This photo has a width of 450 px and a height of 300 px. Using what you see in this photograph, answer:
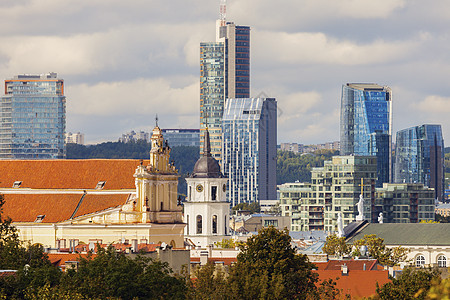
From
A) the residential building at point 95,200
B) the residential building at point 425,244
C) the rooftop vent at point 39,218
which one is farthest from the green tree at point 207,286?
the residential building at point 425,244

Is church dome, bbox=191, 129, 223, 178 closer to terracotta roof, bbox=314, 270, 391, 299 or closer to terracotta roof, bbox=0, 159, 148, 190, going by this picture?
terracotta roof, bbox=0, 159, 148, 190

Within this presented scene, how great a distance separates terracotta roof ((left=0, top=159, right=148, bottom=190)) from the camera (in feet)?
474

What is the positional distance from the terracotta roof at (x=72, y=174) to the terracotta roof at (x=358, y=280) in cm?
3980

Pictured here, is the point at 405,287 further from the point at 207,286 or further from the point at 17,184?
the point at 17,184

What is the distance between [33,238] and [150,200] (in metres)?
11.8

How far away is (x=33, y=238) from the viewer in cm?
13762

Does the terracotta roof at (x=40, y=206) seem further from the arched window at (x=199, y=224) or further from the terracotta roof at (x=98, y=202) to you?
the arched window at (x=199, y=224)

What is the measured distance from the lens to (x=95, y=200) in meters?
143

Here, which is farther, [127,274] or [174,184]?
[174,184]

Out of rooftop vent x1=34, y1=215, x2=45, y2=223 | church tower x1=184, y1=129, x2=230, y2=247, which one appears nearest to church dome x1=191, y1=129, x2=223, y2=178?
church tower x1=184, y1=129, x2=230, y2=247

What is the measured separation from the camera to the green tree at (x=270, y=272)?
275 feet

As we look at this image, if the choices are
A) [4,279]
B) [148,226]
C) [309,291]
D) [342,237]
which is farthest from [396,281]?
[342,237]

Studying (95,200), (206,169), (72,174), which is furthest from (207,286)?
(206,169)

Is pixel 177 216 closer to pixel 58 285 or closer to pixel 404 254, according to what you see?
pixel 404 254
